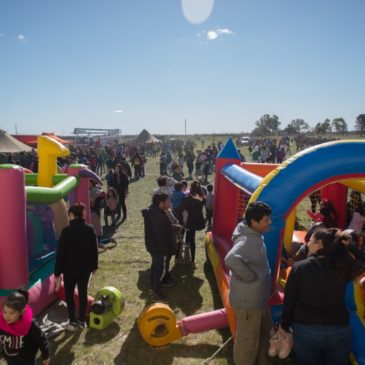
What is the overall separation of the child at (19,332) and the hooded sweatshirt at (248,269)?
5.59 feet

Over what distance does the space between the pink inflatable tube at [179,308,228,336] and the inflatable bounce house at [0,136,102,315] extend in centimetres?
210

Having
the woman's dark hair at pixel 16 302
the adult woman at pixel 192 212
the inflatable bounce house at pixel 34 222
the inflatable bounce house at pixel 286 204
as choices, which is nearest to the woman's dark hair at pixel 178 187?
the adult woman at pixel 192 212

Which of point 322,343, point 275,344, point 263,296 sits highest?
point 263,296

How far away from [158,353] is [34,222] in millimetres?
3433

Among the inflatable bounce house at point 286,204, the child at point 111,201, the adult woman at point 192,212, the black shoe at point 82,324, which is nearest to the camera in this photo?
the inflatable bounce house at point 286,204

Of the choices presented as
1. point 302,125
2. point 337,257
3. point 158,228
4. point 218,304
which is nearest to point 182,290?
point 218,304

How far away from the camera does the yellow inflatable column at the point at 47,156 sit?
6426mm

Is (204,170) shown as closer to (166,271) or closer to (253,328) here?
(166,271)

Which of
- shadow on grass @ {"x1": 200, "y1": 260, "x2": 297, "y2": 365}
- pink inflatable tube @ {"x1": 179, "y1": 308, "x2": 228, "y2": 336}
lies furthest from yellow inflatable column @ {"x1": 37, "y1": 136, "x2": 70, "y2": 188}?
pink inflatable tube @ {"x1": 179, "y1": 308, "x2": 228, "y2": 336}

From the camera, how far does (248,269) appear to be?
309 centimetres

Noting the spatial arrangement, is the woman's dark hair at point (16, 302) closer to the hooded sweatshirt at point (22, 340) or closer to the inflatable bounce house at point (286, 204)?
the hooded sweatshirt at point (22, 340)

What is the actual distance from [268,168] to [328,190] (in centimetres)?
149

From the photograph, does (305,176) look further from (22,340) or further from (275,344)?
(22,340)

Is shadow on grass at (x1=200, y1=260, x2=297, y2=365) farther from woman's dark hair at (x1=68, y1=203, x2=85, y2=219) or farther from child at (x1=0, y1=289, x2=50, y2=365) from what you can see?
woman's dark hair at (x1=68, y1=203, x2=85, y2=219)
